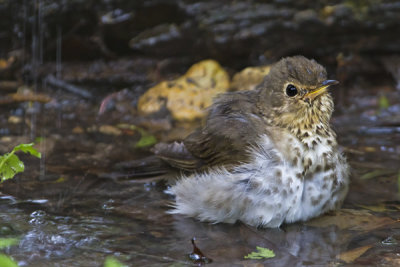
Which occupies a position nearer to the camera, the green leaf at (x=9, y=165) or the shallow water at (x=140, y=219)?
the shallow water at (x=140, y=219)

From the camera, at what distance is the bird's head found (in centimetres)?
383

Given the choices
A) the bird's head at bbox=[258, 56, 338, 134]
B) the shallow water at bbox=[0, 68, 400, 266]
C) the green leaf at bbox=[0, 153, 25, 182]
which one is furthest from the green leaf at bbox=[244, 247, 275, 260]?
the green leaf at bbox=[0, 153, 25, 182]

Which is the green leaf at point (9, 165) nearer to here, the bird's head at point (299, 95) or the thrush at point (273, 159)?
the thrush at point (273, 159)

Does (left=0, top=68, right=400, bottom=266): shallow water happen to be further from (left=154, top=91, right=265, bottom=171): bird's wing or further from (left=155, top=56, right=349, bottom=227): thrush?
(left=154, top=91, right=265, bottom=171): bird's wing

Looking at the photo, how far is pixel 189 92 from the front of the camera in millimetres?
6352

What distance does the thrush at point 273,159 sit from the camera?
3.65m

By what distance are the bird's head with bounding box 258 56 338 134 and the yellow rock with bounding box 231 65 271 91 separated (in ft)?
7.44

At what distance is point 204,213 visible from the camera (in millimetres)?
3836

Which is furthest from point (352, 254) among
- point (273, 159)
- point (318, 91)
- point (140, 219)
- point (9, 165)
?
point (9, 165)

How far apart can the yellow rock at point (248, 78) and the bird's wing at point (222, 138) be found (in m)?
1.94

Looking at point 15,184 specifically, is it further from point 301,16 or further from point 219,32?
point 301,16

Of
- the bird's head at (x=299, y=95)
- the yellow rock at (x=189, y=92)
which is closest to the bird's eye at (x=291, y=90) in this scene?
the bird's head at (x=299, y=95)

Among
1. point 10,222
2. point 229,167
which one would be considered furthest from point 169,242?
point 10,222

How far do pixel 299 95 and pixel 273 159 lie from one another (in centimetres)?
53
